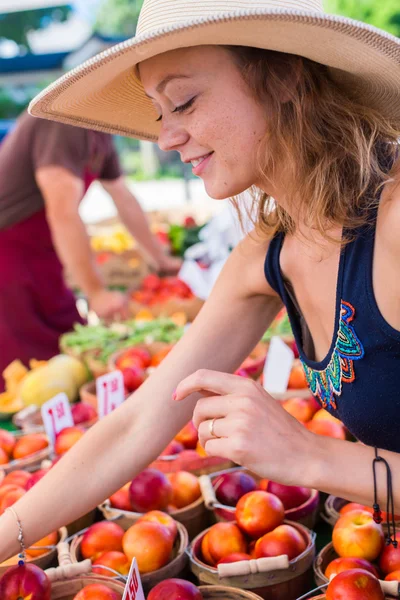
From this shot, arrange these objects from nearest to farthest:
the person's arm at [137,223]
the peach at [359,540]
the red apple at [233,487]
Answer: the peach at [359,540] → the red apple at [233,487] → the person's arm at [137,223]

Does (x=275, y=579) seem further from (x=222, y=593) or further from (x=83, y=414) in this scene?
(x=83, y=414)

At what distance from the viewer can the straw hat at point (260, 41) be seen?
3.69ft

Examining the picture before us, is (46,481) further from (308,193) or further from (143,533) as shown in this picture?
(308,193)

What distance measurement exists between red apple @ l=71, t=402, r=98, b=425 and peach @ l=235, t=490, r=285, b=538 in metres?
0.89

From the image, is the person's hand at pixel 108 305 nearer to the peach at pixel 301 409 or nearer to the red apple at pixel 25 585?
the peach at pixel 301 409

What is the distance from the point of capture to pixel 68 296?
4.20m

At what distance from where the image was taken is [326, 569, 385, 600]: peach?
1.20m

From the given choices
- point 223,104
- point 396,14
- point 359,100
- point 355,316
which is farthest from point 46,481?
point 396,14

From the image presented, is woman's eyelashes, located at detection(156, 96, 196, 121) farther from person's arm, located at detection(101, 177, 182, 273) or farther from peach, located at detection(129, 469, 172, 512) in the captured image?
person's arm, located at detection(101, 177, 182, 273)

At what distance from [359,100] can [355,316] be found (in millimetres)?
449

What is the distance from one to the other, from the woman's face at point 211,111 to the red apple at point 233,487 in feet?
2.68

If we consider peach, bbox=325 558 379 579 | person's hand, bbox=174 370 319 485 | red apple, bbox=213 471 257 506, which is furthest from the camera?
red apple, bbox=213 471 257 506

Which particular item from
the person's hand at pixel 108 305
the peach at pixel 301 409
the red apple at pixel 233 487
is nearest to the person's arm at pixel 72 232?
the person's hand at pixel 108 305

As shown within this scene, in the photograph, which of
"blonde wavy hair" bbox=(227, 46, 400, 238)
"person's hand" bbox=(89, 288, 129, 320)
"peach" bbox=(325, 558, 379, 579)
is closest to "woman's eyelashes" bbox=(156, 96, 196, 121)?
"blonde wavy hair" bbox=(227, 46, 400, 238)
